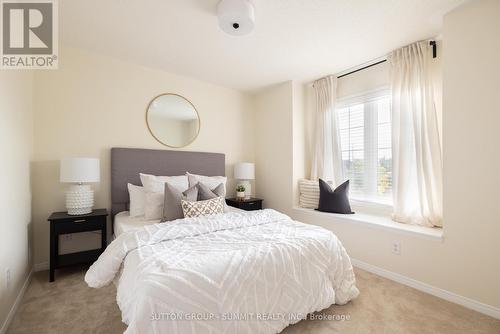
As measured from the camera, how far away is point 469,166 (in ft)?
6.21

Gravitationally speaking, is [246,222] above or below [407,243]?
above

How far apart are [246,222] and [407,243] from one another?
1.65 meters

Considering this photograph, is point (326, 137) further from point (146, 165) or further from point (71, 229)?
point (71, 229)

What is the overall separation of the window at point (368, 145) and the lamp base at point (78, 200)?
10.8ft

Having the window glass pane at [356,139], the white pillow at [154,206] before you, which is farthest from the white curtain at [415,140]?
the white pillow at [154,206]

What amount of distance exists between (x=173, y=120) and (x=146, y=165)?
30.6 inches

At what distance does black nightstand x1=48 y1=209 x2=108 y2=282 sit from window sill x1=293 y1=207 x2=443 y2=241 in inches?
100

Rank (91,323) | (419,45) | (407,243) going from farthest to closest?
(419,45) → (407,243) → (91,323)

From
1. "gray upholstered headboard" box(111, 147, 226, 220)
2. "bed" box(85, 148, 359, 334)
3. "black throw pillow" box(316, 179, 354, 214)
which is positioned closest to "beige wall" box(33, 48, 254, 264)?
"gray upholstered headboard" box(111, 147, 226, 220)

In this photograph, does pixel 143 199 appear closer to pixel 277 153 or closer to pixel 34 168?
pixel 34 168

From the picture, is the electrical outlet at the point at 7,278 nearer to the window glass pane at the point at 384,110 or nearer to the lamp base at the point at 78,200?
the lamp base at the point at 78,200

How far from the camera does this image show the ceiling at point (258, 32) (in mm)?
1938

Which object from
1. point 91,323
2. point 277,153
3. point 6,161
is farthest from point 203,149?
point 91,323

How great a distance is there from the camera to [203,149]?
3.64 m
